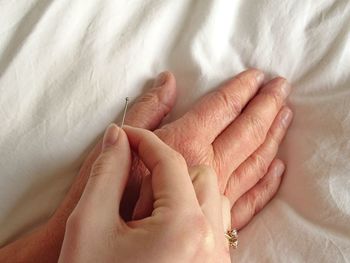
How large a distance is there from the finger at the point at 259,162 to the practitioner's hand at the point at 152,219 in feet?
0.70

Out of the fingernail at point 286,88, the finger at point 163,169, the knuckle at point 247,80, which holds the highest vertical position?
the finger at point 163,169

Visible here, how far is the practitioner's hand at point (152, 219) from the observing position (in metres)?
0.51

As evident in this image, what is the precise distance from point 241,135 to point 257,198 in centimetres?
12

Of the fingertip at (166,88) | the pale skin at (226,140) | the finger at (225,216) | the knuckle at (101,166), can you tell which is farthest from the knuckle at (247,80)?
the knuckle at (101,166)

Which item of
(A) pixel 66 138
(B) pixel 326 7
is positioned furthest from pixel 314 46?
(A) pixel 66 138

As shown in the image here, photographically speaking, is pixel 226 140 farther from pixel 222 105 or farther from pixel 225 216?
pixel 225 216

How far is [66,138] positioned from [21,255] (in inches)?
8.6

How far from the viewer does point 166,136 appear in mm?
770

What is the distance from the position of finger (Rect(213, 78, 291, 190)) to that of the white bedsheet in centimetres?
4

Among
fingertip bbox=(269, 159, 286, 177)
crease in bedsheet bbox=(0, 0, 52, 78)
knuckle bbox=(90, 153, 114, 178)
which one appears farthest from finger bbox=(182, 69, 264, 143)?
crease in bedsheet bbox=(0, 0, 52, 78)

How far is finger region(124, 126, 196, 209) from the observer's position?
1.81 feet

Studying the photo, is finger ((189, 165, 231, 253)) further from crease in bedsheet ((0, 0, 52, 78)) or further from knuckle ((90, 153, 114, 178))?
crease in bedsheet ((0, 0, 52, 78))

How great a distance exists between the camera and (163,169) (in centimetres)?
58

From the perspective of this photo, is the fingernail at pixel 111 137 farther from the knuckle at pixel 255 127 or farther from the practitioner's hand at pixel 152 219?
the knuckle at pixel 255 127
